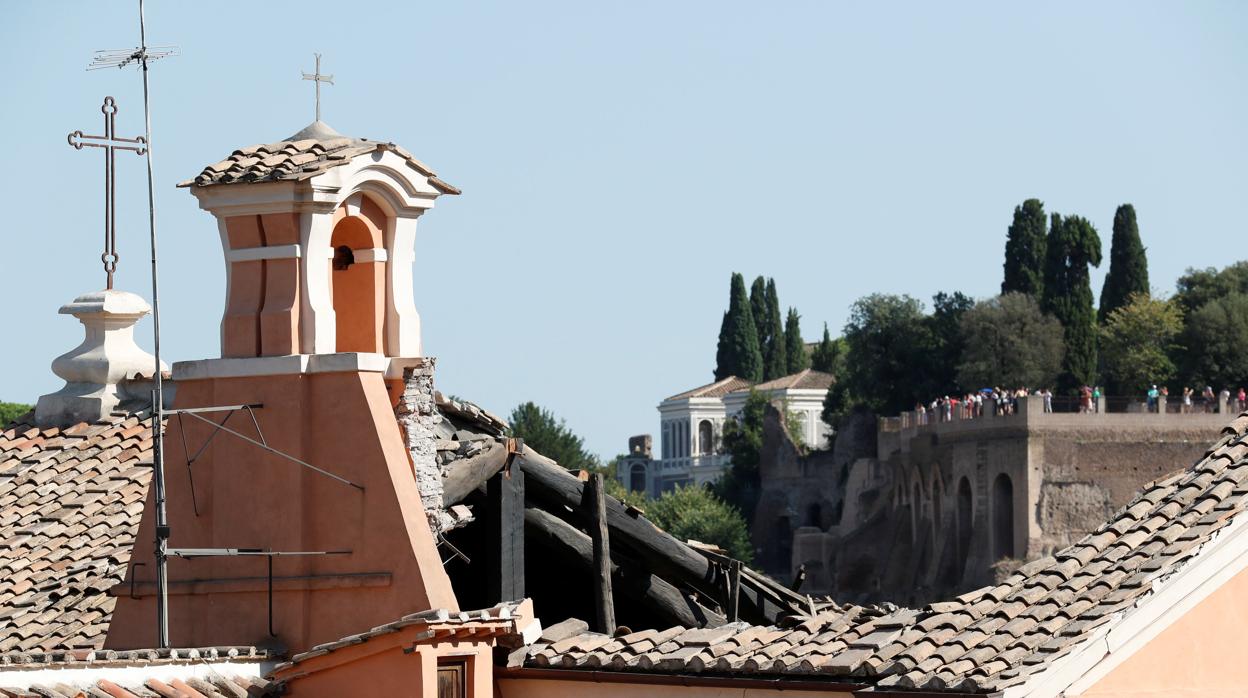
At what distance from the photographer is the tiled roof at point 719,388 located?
11119 centimetres

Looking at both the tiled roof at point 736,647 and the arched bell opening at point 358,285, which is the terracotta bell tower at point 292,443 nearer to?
the arched bell opening at point 358,285

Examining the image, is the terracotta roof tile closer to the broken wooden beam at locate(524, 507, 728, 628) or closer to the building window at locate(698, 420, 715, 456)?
the broken wooden beam at locate(524, 507, 728, 628)

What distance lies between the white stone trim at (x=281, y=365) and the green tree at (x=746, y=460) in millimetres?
77579

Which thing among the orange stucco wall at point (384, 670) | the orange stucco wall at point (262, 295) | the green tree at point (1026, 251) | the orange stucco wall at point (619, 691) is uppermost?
the green tree at point (1026, 251)

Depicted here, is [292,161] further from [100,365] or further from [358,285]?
[100,365]

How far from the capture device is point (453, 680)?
1022 centimetres

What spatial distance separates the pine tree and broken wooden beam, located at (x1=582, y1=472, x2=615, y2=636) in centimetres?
9361

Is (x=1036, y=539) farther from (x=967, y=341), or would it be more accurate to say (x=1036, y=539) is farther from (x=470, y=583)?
(x=470, y=583)

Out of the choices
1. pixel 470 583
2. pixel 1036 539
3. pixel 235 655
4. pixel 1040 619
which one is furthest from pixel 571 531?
pixel 1036 539

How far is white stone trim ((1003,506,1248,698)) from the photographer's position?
8.97 m

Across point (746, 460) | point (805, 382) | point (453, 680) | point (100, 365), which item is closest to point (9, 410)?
point (100, 365)

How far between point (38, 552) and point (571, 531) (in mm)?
3127

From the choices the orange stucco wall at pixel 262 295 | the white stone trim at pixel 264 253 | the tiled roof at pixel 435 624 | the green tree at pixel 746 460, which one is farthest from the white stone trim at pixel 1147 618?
the green tree at pixel 746 460

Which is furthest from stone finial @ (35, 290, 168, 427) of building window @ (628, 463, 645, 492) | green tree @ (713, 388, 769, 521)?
building window @ (628, 463, 645, 492)
